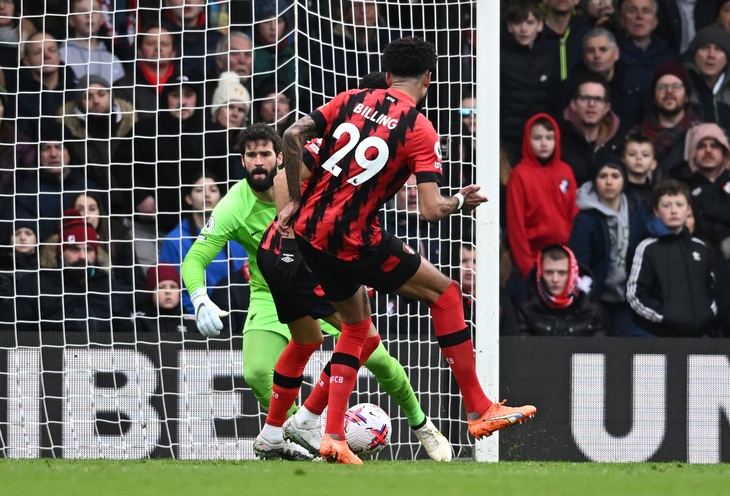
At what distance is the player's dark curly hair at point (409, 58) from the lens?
5.29m

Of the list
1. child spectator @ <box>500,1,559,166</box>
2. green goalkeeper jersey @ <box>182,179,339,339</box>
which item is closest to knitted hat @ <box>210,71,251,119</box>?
child spectator @ <box>500,1,559,166</box>

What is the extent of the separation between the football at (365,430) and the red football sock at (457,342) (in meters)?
1.19

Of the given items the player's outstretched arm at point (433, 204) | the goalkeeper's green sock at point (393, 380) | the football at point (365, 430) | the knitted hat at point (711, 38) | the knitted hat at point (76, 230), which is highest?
the knitted hat at point (711, 38)

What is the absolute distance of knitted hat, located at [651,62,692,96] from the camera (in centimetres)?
918

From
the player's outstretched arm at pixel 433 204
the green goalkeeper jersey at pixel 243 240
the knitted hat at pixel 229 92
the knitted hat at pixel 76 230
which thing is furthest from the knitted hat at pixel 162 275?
the player's outstretched arm at pixel 433 204

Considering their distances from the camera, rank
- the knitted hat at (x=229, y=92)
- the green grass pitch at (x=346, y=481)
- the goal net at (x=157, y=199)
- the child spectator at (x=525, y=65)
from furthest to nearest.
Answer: the child spectator at (x=525, y=65) → the knitted hat at (x=229, y=92) → the goal net at (x=157, y=199) → the green grass pitch at (x=346, y=481)

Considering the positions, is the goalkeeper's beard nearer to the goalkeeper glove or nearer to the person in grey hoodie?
the goalkeeper glove

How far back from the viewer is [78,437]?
8164 mm

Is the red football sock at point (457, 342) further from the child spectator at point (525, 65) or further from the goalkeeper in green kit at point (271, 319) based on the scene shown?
the child spectator at point (525, 65)

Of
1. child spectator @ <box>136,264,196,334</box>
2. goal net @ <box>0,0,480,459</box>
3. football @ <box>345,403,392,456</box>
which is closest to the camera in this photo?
football @ <box>345,403,392,456</box>

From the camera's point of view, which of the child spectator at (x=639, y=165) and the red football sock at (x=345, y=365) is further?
the child spectator at (x=639, y=165)

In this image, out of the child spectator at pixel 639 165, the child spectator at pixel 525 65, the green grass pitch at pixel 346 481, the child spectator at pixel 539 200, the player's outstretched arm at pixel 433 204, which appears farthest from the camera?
the child spectator at pixel 525 65

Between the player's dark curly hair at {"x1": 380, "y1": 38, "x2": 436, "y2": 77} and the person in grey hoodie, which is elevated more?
the player's dark curly hair at {"x1": 380, "y1": 38, "x2": 436, "y2": 77}

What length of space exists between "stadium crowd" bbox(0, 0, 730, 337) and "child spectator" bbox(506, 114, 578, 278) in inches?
0.6
